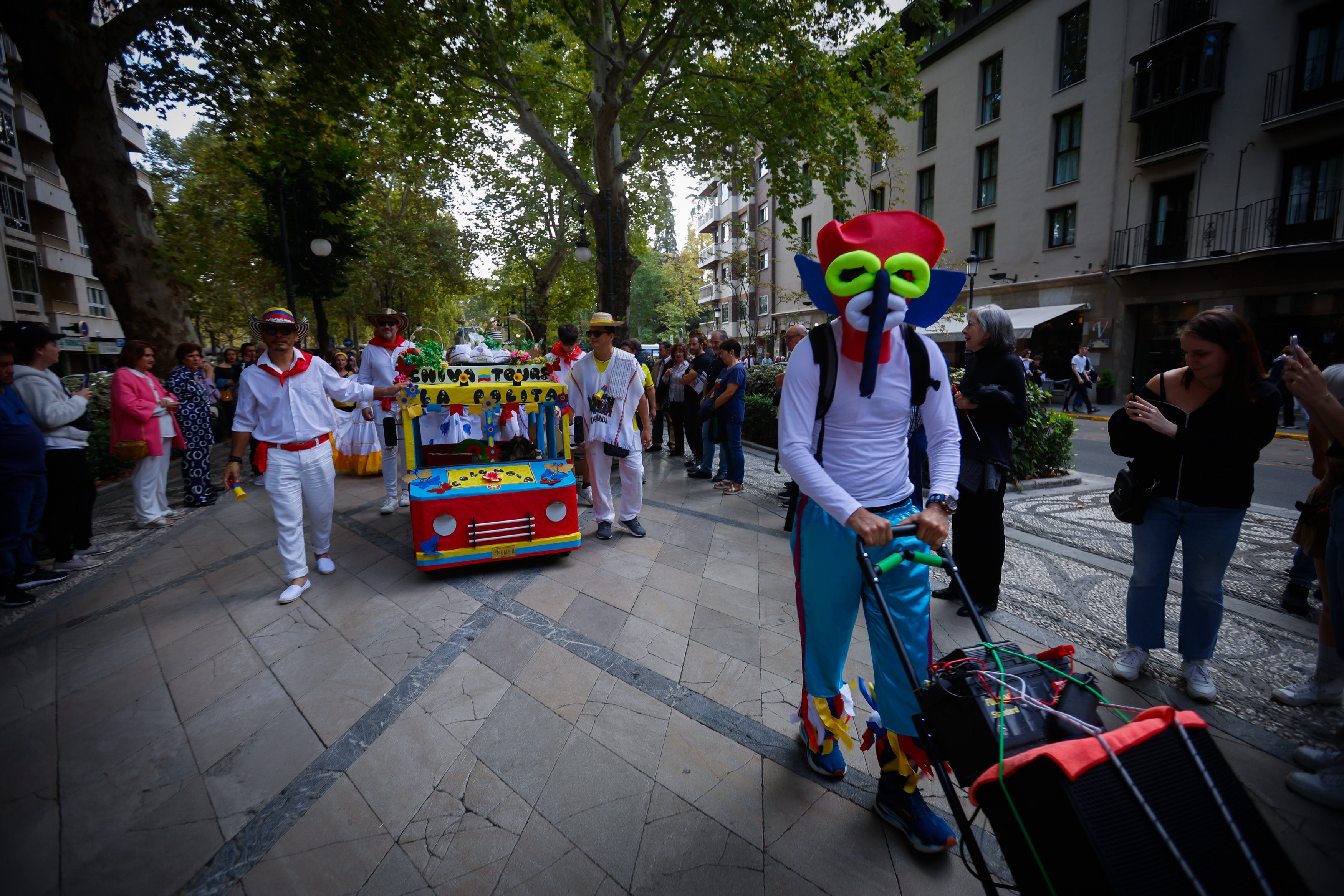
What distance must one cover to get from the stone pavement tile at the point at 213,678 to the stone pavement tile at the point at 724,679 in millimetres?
2418

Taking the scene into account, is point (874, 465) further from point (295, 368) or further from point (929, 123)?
point (929, 123)

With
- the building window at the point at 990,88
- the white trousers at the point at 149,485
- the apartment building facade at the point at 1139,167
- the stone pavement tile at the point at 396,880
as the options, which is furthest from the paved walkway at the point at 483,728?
the building window at the point at 990,88

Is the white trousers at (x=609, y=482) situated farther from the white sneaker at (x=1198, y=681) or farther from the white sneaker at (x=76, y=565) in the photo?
the white sneaker at (x=76, y=565)

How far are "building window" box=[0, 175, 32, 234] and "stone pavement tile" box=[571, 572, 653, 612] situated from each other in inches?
1090

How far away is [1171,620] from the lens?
3674 millimetres

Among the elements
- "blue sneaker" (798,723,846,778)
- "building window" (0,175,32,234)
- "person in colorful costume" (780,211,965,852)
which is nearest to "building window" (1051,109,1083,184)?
"person in colorful costume" (780,211,965,852)

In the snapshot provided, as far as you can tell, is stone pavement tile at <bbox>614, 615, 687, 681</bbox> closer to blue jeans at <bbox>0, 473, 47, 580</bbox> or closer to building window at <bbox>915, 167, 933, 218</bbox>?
blue jeans at <bbox>0, 473, 47, 580</bbox>

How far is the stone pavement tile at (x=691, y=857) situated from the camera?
194cm

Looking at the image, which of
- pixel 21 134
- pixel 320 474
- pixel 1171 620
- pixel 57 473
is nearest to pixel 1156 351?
pixel 1171 620

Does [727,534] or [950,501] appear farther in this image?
[727,534]

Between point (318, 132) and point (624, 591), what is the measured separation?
8.98 meters

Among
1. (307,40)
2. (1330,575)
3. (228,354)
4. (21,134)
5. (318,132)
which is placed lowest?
(1330,575)

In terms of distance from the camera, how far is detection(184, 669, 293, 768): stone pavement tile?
2.66 meters

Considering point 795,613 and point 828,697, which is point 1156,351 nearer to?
point 795,613
